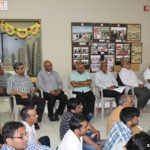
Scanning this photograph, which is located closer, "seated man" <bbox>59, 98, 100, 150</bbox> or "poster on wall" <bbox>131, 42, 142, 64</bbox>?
"seated man" <bbox>59, 98, 100, 150</bbox>

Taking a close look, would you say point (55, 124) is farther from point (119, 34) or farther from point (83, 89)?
point (119, 34)

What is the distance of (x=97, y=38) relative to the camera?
19.5 ft

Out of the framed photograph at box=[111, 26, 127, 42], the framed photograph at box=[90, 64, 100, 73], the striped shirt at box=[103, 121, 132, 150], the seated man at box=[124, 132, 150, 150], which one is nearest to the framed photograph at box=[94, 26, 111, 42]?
the framed photograph at box=[111, 26, 127, 42]

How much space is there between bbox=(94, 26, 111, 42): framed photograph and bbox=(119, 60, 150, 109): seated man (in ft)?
2.55

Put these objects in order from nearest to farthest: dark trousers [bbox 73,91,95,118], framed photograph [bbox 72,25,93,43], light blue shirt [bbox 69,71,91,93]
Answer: dark trousers [bbox 73,91,95,118], light blue shirt [bbox 69,71,91,93], framed photograph [bbox 72,25,93,43]

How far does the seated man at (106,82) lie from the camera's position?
528cm

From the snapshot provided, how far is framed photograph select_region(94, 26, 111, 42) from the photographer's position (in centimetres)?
593

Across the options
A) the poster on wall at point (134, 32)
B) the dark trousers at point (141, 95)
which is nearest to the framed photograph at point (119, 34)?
the poster on wall at point (134, 32)

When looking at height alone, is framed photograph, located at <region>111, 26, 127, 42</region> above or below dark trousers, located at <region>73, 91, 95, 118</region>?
above

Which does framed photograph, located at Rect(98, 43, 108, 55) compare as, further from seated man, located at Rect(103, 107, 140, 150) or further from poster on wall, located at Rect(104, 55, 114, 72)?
seated man, located at Rect(103, 107, 140, 150)

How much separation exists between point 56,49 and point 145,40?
242cm

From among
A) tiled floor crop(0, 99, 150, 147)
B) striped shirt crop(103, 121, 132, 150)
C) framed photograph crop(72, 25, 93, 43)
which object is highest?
framed photograph crop(72, 25, 93, 43)

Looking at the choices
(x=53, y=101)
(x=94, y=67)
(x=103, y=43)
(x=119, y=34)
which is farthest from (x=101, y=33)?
(x=53, y=101)

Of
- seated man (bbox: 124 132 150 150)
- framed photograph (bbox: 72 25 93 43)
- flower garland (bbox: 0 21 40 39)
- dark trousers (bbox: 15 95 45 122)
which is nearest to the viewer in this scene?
seated man (bbox: 124 132 150 150)
